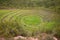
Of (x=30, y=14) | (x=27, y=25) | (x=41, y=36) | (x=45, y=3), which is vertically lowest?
(x=41, y=36)

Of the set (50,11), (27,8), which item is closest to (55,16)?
(50,11)

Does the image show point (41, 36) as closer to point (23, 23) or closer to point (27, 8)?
point (23, 23)

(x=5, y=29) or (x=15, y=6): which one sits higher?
(x=15, y=6)

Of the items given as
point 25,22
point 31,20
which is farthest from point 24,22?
point 31,20

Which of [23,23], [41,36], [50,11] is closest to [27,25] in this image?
[23,23]

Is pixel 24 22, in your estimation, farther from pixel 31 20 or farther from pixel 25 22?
pixel 31 20

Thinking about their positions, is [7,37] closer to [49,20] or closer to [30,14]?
[30,14]
